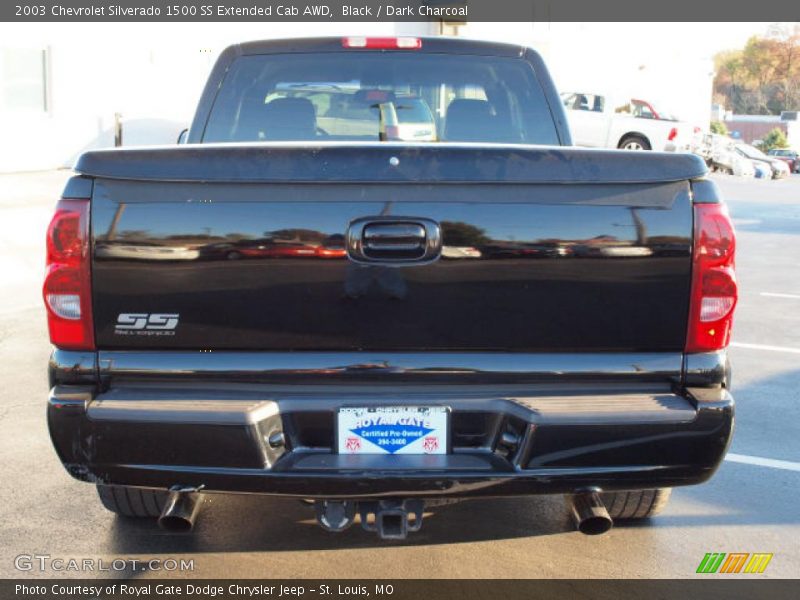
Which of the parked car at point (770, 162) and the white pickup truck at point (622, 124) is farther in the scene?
the parked car at point (770, 162)

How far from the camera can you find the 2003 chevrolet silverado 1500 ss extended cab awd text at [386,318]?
3164 mm

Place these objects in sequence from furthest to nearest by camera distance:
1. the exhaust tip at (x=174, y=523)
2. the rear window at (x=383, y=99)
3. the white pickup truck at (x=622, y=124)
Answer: the white pickup truck at (x=622, y=124) → the rear window at (x=383, y=99) → the exhaust tip at (x=174, y=523)

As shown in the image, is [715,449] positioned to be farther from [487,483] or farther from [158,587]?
[158,587]

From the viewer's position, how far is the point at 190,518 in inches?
143

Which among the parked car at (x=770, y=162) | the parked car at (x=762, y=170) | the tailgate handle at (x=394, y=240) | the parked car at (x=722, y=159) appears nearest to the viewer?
the tailgate handle at (x=394, y=240)

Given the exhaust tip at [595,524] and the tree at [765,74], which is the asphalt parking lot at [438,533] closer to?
the exhaust tip at [595,524]

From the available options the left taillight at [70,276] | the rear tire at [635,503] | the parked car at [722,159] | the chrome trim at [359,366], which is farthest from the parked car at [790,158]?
the left taillight at [70,276]

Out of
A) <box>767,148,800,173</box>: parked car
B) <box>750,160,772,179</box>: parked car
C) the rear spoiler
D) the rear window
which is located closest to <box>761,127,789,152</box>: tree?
<box>767,148,800,173</box>: parked car

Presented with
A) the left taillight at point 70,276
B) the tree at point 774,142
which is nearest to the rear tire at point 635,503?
the left taillight at point 70,276

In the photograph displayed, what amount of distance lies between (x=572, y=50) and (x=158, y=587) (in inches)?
1820

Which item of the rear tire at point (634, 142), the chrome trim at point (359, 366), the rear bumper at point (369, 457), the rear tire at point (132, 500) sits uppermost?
the chrome trim at point (359, 366)

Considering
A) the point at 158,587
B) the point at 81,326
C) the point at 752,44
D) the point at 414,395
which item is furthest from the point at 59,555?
the point at 752,44

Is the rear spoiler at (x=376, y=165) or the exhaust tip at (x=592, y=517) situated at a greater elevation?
the rear spoiler at (x=376, y=165)

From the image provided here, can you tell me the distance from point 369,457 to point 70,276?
1107 mm
